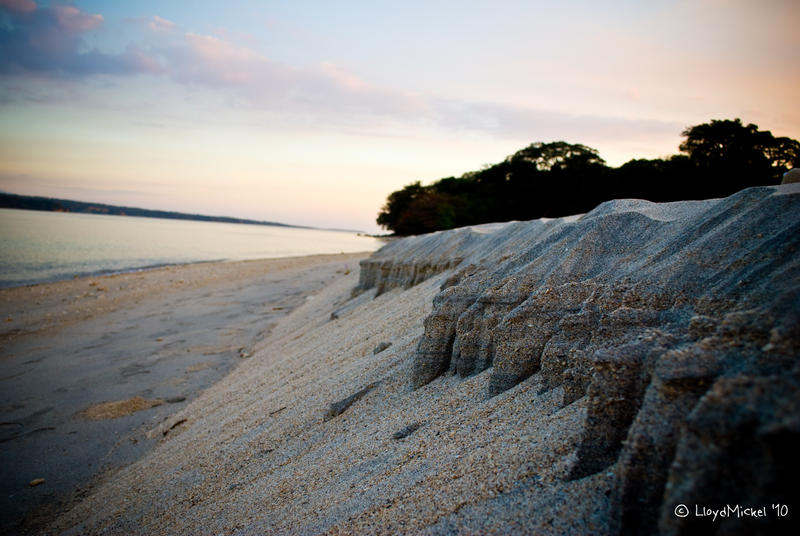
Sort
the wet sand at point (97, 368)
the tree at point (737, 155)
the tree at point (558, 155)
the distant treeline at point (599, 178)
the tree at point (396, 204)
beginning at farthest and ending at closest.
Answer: the tree at point (396, 204), the tree at point (558, 155), the distant treeline at point (599, 178), the tree at point (737, 155), the wet sand at point (97, 368)

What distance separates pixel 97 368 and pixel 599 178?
1281 inches

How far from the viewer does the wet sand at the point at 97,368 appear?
4680mm

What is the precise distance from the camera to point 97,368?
25.6 feet

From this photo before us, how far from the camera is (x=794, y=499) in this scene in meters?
1.04

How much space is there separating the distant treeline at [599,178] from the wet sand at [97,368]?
21.9 m

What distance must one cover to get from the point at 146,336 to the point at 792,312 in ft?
36.7

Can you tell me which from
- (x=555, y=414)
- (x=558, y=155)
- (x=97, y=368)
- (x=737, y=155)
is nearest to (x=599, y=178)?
(x=737, y=155)

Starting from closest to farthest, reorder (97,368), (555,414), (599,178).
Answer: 1. (555,414)
2. (97,368)
3. (599,178)

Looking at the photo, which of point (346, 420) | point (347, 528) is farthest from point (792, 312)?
point (346, 420)

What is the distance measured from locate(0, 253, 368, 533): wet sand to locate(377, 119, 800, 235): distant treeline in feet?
71.9

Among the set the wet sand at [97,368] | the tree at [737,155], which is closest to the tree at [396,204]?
the tree at [737,155]

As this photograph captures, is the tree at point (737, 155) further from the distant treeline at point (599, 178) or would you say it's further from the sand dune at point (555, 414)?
the sand dune at point (555, 414)

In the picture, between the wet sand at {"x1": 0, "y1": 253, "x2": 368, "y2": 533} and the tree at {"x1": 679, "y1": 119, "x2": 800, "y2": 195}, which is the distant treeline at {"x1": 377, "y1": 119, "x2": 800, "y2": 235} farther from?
the wet sand at {"x1": 0, "y1": 253, "x2": 368, "y2": 533}

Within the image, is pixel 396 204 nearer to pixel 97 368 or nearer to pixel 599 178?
pixel 599 178
